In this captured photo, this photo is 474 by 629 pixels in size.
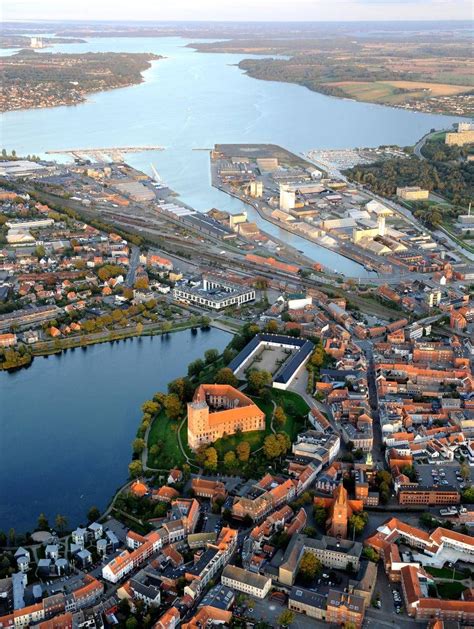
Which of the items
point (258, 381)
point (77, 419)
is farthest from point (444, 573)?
point (77, 419)

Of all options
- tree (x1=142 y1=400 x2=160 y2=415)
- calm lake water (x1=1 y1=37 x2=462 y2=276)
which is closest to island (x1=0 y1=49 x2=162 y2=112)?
calm lake water (x1=1 y1=37 x2=462 y2=276)

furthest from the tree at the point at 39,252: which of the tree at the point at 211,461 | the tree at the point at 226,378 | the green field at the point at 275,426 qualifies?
the tree at the point at 211,461

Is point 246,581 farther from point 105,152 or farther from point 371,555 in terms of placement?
point 105,152

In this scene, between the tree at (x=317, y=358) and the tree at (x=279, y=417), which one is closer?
the tree at (x=279, y=417)

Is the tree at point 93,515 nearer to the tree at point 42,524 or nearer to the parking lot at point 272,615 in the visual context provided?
the tree at point 42,524

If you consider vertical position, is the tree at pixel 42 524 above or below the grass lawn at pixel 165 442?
below

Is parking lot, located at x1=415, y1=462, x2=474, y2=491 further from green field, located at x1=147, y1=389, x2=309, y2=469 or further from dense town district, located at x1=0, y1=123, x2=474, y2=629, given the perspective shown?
green field, located at x1=147, y1=389, x2=309, y2=469
